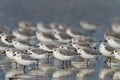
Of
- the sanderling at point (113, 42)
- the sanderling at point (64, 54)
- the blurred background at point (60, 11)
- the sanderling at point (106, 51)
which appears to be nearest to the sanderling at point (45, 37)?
the sanderling at point (113, 42)

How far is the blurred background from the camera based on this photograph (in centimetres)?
4084

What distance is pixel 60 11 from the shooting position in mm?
42188

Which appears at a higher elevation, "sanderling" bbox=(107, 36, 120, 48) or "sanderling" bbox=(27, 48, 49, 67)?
"sanderling" bbox=(107, 36, 120, 48)

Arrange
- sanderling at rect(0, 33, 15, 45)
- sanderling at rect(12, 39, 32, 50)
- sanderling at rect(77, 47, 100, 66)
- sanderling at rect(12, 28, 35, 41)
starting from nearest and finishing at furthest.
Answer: sanderling at rect(77, 47, 100, 66)
sanderling at rect(12, 39, 32, 50)
sanderling at rect(0, 33, 15, 45)
sanderling at rect(12, 28, 35, 41)

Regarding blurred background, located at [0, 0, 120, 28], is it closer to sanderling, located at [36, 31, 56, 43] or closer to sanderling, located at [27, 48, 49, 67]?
sanderling, located at [36, 31, 56, 43]

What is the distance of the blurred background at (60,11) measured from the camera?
40844mm

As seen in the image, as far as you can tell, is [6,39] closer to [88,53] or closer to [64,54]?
[64,54]

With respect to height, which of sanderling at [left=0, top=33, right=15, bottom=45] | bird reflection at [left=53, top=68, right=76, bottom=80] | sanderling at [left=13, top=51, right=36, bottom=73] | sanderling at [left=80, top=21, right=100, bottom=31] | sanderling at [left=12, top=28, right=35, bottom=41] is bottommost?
bird reflection at [left=53, top=68, right=76, bottom=80]

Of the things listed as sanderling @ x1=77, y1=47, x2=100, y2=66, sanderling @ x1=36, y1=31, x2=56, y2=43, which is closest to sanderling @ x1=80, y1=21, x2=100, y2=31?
sanderling @ x1=36, y1=31, x2=56, y2=43

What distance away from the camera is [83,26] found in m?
35.3

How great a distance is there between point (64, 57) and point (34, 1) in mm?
21871

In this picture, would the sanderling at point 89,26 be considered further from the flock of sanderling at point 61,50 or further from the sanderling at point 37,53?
the sanderling at point 37,53

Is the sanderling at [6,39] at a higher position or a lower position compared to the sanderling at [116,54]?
higher

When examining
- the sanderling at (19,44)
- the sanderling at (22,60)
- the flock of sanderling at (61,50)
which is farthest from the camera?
the sanderling at (19,44)
